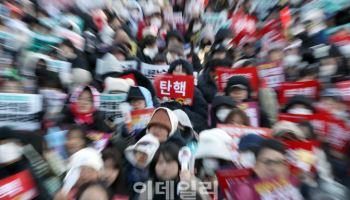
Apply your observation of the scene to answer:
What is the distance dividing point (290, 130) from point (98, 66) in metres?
3.12

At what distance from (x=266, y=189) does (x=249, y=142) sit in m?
0.59

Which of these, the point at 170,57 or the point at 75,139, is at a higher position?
the point at 170,57

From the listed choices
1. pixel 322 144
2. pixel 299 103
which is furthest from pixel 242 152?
pixel 299 103

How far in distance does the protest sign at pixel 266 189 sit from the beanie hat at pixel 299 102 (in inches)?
66.8

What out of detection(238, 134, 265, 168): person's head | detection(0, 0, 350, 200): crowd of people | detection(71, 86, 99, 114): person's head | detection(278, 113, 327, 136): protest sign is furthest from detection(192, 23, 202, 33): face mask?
detection(238, 134, 265, 168): person's head

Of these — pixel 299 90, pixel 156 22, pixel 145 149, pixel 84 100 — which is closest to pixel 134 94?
pixel 84 100

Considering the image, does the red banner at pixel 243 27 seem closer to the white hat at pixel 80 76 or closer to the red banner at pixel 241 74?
the red banner at pixel 241 74

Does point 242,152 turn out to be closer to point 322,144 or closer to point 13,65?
point 322,144

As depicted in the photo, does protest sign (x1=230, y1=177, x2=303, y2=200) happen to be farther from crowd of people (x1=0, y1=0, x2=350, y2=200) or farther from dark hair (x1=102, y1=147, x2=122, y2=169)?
dark hair (x1=102, y1=147, x2=122, y2=169)

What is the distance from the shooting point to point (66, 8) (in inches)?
319

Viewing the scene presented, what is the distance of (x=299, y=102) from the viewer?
435 cm

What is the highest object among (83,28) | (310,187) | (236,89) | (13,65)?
(83,28)

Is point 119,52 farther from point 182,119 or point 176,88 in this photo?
point 182,119

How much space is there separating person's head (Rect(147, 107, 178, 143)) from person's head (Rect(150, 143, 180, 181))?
1.64ft
